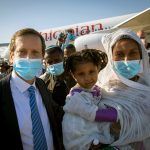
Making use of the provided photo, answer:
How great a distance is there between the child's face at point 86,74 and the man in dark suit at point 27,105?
37cm

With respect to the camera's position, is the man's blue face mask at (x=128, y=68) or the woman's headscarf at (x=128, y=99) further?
the man's blue face mask at (x=128, y=68)

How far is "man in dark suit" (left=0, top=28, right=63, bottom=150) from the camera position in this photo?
266 centimetres

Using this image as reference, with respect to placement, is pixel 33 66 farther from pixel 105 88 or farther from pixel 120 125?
pixel 120 125

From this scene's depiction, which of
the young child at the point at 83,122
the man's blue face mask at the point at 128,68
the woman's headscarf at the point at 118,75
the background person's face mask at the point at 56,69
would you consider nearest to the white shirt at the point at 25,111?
the young child at the point at 83,122

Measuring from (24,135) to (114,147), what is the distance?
32.1 inches

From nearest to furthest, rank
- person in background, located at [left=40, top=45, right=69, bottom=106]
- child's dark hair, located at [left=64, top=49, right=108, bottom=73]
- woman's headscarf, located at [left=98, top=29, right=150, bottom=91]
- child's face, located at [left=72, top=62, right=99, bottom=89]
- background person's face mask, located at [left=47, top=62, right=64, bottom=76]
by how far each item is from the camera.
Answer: woman's headscarf, located at [left=98, top=29, right=150, bottom=91]
child's face, located at [left=72, top=62, right=99, bottom=89]
child's dark hair, located at [left=64, top=49, right=108, bottom=73]
person in background, located at [left=40, top=45, right=69, bottom=106]
background person's face mask, located at [left=47, top=62, right=64, bottom=76]

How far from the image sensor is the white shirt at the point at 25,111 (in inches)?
108

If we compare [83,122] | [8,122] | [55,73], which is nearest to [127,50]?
[83,122]

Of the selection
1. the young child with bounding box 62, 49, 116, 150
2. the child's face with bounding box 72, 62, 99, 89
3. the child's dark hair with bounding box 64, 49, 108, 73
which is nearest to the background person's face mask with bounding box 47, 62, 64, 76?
the child's dark hair with bounding box 64, 49, 108, 73

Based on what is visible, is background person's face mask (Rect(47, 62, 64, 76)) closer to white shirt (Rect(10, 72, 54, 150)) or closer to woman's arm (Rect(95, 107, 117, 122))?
white shirt (Rect(10, 72, 54, 150))

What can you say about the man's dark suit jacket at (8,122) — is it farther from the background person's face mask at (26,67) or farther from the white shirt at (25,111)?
the background person's face mask at (26,67)

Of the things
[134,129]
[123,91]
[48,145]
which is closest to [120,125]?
[134,129]

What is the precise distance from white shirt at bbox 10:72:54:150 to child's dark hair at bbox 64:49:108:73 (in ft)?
1.65

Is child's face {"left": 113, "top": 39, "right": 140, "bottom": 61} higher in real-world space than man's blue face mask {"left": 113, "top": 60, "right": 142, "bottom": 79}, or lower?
higher
